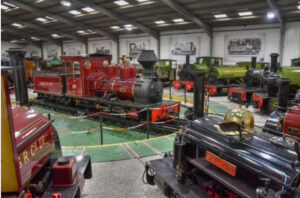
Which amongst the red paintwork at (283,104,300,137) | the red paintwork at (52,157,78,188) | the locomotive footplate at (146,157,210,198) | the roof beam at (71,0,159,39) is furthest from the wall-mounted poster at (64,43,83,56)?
the red paintwork at (52,157,78,188)

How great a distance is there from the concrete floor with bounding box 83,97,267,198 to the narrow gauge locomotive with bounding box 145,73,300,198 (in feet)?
0.81

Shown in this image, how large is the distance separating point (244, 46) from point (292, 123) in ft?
49.0

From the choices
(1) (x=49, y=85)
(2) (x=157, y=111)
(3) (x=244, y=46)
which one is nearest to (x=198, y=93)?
(2) (x=157, y=111)

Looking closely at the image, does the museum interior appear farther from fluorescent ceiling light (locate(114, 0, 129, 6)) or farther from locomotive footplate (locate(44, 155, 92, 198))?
fluorescent ceiling light (locate(114, 0, 129, 6))

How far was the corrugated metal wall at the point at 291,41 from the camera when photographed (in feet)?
51.7

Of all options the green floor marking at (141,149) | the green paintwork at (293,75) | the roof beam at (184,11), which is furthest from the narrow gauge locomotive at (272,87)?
the roof beam at (184,11)

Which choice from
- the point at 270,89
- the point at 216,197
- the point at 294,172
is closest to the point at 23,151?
the point at 216,197

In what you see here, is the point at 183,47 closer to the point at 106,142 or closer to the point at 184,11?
the point at 184,11

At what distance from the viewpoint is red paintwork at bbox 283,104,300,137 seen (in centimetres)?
484

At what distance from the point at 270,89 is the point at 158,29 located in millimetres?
14331

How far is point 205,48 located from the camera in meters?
20.5

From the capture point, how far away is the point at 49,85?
36.5 ft

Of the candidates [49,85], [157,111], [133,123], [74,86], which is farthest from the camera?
[49,85]

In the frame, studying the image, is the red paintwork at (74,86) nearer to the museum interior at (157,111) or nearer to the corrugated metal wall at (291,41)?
the museum interior at (157,111)
